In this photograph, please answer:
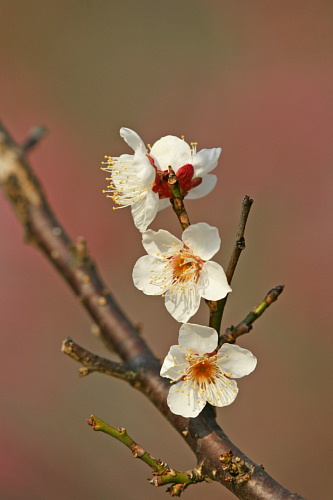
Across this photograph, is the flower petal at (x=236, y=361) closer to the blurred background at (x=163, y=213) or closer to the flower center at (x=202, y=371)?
the flower center at (x=202, y=371)

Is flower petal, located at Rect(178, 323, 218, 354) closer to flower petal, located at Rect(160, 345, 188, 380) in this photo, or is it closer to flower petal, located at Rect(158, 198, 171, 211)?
flower petal, located at Rect(160, 345, 188, 380)

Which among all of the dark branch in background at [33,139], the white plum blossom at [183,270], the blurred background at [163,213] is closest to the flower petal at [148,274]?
the white plum blossom at [183,270]

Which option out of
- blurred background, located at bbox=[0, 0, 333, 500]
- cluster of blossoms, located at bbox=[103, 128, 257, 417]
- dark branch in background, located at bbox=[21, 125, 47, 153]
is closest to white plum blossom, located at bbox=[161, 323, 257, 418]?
cluster of blossoms, located at bbox=[103, 128, 257, 417]

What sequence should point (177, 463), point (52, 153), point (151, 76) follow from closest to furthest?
1. point (177, 463)
2. point (52, 153)
3. point (151, 76)

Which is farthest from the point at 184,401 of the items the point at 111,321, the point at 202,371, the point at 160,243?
the point at 111,321

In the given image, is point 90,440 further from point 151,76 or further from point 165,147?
point 151,76

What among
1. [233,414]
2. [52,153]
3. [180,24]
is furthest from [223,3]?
[233,414]
